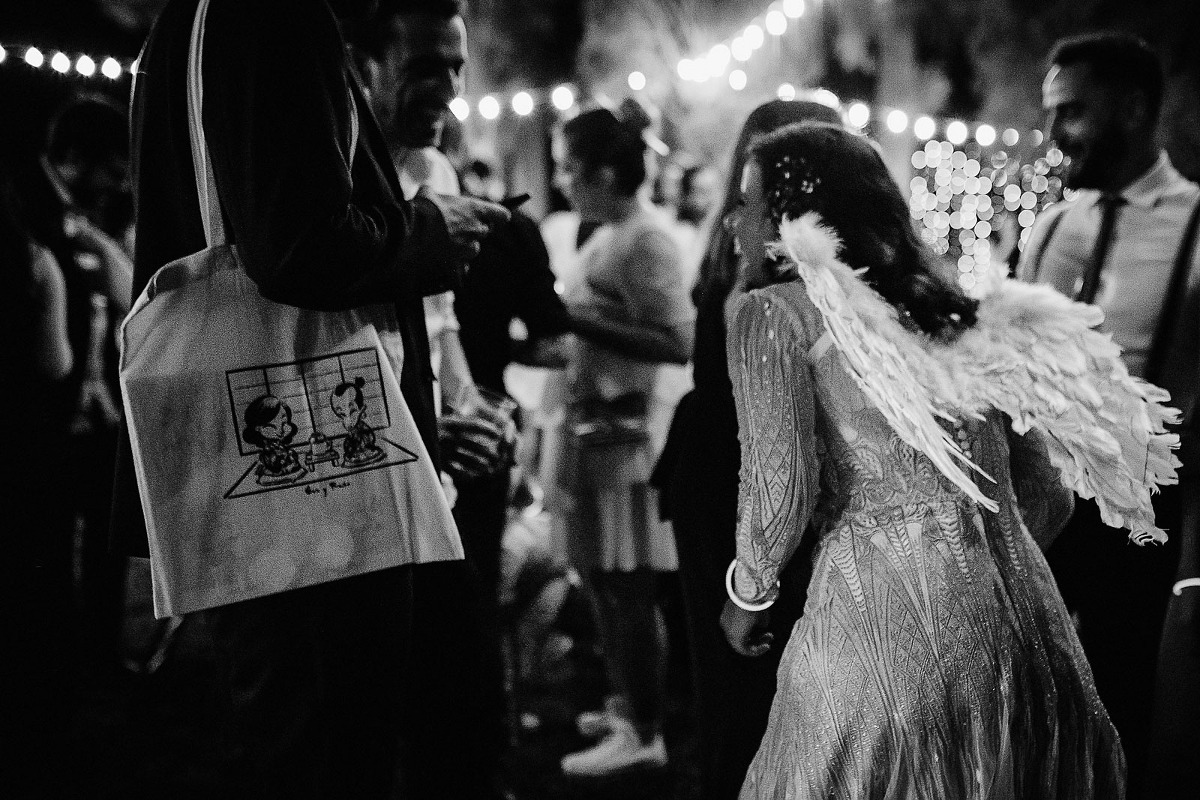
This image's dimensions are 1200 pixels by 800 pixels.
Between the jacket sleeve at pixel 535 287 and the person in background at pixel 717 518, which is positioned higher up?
the jacket sleeve at pixel 535 287

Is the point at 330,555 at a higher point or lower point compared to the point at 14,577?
higher

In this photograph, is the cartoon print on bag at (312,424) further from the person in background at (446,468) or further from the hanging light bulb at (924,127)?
the hanging light bulb at (924,127)

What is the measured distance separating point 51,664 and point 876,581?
7.86ft

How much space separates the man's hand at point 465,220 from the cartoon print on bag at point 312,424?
0.91ft

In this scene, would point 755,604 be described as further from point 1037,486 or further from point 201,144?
point 201,144

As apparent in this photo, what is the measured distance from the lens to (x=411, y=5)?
2297mm

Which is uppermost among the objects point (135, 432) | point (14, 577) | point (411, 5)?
point (411, 5)

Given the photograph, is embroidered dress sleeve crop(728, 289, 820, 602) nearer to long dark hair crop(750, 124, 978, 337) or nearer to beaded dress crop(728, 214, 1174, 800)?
beaded dress crop(728, 214, 1174, 800)

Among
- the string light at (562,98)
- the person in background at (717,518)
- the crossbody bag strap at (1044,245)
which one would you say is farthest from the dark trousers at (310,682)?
the string light at (562,98)

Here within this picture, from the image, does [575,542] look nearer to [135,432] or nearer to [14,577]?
[14,577]

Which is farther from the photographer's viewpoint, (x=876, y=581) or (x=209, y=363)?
(x=876, y=581)

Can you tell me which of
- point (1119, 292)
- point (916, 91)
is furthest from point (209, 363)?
point (916, 91)

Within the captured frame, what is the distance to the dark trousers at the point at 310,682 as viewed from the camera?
163 cm

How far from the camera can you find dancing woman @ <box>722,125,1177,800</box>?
1688 millimetres
